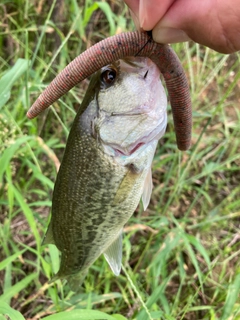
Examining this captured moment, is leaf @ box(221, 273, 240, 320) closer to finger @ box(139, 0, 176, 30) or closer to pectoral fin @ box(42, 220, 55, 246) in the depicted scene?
pectoral fin @ box(42, 220, 55, 246)

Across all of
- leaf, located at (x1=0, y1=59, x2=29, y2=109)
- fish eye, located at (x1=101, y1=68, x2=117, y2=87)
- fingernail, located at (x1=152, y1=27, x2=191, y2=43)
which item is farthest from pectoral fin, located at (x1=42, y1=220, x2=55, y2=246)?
fingernail, located at (x1=152, y1=27, x2=191, y2=43)

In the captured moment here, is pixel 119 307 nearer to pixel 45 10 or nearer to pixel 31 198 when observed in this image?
pixel 31 198

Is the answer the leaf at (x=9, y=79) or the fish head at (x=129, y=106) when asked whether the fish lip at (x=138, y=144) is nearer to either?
the fish head at (x=129, y=106)

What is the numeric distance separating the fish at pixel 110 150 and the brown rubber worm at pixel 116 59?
0.38 feet

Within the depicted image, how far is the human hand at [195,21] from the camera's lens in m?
1.03

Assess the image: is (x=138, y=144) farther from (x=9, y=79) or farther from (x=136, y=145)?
(x=9, y=79)

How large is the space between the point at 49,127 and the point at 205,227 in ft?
4.90

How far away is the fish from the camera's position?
140 centimetres

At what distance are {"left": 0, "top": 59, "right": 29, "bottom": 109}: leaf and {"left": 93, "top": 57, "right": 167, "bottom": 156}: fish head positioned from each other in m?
0.55

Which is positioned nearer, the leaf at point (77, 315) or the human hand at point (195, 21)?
the human hand at point (195, 21)

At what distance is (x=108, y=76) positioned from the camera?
1.42 meters

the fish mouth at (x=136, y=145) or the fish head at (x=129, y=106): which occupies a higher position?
the fish head at (x=129, y=106)

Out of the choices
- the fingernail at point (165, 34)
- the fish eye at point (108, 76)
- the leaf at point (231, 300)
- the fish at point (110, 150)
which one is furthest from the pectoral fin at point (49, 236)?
the fingernail at point (165, 34)

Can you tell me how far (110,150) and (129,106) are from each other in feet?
0.65
